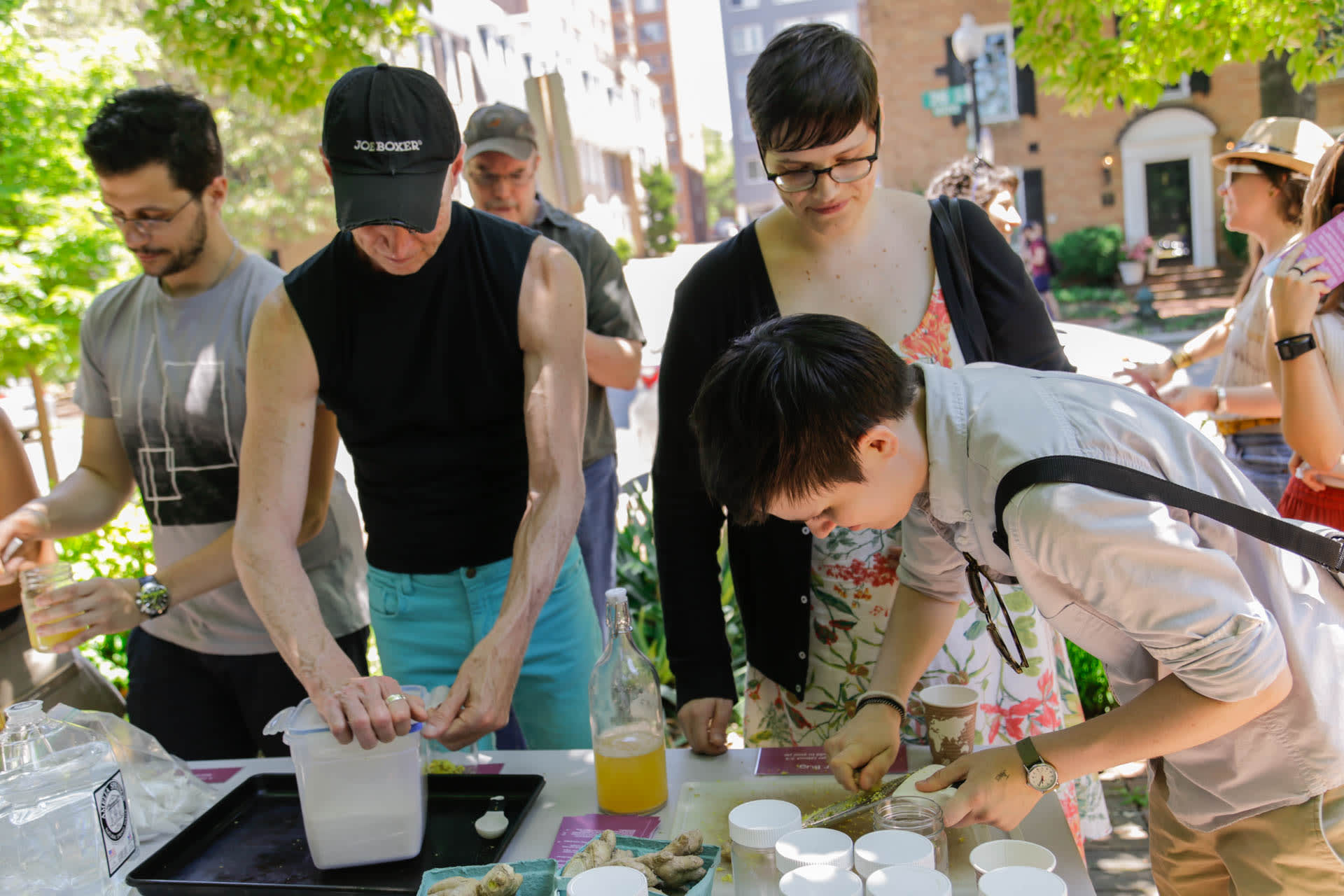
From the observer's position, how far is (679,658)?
5.86 feet

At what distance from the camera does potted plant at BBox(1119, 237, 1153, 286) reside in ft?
59.6

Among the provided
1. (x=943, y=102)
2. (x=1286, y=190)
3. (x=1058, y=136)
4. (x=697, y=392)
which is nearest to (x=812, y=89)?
(x=697, y=392)

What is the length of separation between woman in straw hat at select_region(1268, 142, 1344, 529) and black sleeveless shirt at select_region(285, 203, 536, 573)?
71.7 inches

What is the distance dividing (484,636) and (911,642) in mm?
771

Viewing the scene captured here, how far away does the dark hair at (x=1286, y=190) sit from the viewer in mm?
3094

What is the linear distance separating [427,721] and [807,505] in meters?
0.64

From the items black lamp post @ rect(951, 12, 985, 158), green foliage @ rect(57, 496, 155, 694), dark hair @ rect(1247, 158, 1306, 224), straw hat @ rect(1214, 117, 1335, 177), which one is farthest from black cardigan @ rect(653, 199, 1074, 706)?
black lamp post @ rect(951, 12, 985, 158)

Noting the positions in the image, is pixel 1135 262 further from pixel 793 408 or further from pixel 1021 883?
pixel 1021 883

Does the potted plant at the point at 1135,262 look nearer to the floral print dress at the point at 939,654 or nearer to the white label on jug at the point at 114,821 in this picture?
the floral print dress at the point at 939,654

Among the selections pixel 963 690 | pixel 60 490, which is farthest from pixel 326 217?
pixel 963 690

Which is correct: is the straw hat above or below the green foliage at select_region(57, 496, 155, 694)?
above

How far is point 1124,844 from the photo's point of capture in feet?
10.4

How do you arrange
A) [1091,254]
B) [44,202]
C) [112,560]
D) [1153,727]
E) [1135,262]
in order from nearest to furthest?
[1153,727] < [112,560] < [44,202] < [1135,262] < [1091,254]

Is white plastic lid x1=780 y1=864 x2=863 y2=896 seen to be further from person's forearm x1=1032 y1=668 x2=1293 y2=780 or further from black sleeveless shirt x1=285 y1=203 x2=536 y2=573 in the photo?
black sleeveless shirt x1=285 y1=203 x2=536 y2=573
